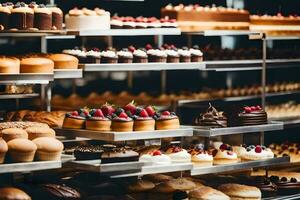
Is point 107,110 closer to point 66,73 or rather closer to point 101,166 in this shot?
point 66,73

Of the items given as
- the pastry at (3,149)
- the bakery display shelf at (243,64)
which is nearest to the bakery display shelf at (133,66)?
the bakery display shelf at (243,64)

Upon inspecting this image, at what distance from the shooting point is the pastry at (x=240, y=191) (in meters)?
7.60

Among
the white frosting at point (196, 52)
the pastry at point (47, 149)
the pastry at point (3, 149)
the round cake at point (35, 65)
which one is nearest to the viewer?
the pastry at point (3, 149)

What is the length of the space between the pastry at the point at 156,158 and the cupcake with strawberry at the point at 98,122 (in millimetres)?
502

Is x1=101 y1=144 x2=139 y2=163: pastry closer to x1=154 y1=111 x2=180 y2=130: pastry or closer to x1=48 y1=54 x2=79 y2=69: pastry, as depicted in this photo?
x1=154 y1=111 x2=180 y2=130: pastry

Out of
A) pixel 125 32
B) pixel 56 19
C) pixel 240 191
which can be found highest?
pixel 56 19

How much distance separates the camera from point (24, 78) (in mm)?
6406

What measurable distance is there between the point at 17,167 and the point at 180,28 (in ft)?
10.4

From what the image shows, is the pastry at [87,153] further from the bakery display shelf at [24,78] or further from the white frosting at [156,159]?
the bakery display shelf at [24,78]

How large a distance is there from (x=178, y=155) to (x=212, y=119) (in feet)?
1.86

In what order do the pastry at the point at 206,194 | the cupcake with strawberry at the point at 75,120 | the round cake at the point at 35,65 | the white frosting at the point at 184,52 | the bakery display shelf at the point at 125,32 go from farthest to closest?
1. the white frosting at the point at 184,52
2. the pastry at the point at 206,194
3. the bakery display shelf at the point at 125,32
4. the cupcake with strawberry at the point at 75,120
5. the round cake at the point at 35,65

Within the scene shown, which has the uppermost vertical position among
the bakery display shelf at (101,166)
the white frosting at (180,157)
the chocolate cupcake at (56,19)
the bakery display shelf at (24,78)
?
the chocolate cupcake at (56,19)

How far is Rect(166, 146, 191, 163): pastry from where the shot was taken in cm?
720

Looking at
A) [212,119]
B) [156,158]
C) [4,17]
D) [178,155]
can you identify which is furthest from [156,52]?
[4,17]
